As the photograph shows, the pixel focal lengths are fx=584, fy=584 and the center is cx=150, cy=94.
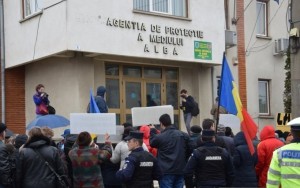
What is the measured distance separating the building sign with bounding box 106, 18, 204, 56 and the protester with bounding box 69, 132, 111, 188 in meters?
7.79

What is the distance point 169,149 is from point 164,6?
28.0 ft

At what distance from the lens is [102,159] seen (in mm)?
9109

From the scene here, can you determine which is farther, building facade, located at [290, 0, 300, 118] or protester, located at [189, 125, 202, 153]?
building facade, located at [290, 0, 300, 118]

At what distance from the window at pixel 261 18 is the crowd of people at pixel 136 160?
39.3ft

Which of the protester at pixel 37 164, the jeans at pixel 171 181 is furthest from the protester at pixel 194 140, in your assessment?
the protester at pixel 37 164

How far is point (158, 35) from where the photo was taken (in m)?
17.1

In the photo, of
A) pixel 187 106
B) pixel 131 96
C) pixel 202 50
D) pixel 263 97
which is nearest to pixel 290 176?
pixel 187 106

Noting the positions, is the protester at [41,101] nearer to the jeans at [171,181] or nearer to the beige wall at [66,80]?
the beige wall at [66,80]

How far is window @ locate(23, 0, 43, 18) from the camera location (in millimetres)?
17094

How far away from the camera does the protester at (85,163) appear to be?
868 centimetres

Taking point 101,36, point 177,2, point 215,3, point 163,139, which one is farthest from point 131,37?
point 163,139

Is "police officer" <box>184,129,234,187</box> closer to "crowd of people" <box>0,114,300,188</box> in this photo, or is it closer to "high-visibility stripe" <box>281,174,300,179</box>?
"crowd of people" <box>0,114,300,188</box>

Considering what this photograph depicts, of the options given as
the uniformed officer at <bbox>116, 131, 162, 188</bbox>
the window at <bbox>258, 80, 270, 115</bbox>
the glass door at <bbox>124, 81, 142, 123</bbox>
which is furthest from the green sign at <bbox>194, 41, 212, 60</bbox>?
the uniformed officer at <bbox>116, 131, 162, 188</bbox>

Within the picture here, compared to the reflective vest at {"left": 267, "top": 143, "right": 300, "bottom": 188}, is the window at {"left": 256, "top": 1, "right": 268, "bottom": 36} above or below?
above
